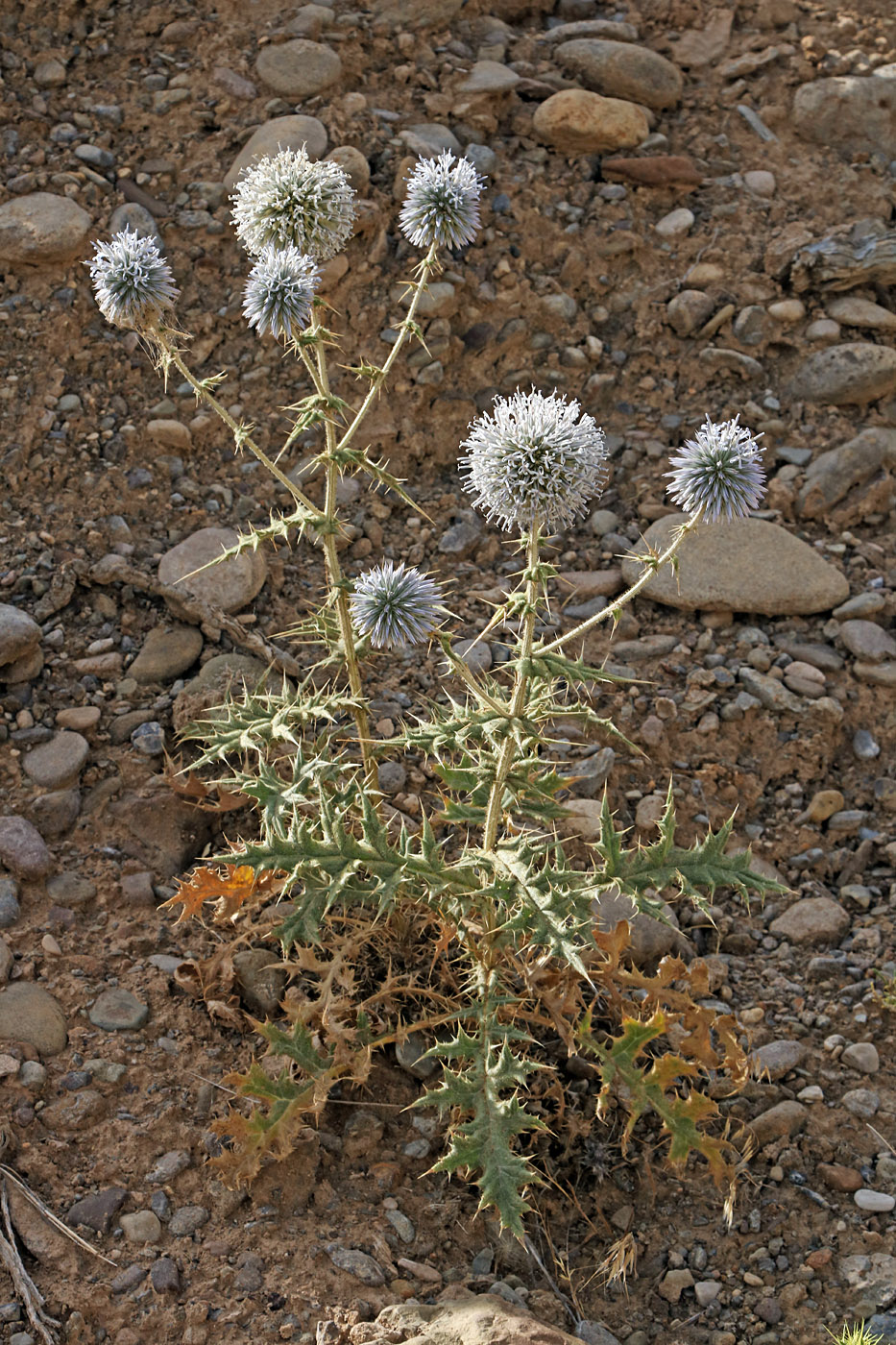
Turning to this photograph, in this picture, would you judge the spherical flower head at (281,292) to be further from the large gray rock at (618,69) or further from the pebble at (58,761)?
the large gray rock at (618,69)

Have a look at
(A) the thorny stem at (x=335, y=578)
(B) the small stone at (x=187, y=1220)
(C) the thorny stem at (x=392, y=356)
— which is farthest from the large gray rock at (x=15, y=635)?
(B) the small stone at (x=187, y=1220)

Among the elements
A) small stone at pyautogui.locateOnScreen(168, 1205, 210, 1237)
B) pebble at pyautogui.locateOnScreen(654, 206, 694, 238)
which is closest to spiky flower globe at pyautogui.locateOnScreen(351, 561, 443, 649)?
small stone at pyautogui.locateOnScreen(168, 1205, 210, 1237)

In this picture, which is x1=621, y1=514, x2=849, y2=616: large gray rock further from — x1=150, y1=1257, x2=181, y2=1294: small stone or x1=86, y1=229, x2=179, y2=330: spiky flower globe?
x1=150, y1=1257, x2=181, y2=1294: small stone

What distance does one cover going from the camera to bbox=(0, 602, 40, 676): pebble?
4301mm

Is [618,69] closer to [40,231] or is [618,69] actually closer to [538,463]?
[40,231]

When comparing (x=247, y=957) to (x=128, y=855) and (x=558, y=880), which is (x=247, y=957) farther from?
(x=558, y=880)

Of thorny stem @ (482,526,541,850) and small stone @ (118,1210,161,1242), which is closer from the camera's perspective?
thorny stem @ (482,526,541,850)

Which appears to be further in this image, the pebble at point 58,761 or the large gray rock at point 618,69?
the large gray rock at point 618,69

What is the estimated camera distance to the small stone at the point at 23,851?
392cm

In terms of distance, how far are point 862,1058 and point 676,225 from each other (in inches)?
156

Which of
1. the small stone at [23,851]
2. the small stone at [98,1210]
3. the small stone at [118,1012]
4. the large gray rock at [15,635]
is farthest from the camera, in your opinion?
the large gray rock at [15,635]

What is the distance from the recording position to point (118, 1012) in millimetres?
3631

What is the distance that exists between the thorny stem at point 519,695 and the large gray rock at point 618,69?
404 cm

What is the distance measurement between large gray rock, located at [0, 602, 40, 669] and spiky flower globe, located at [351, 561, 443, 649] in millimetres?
1632
